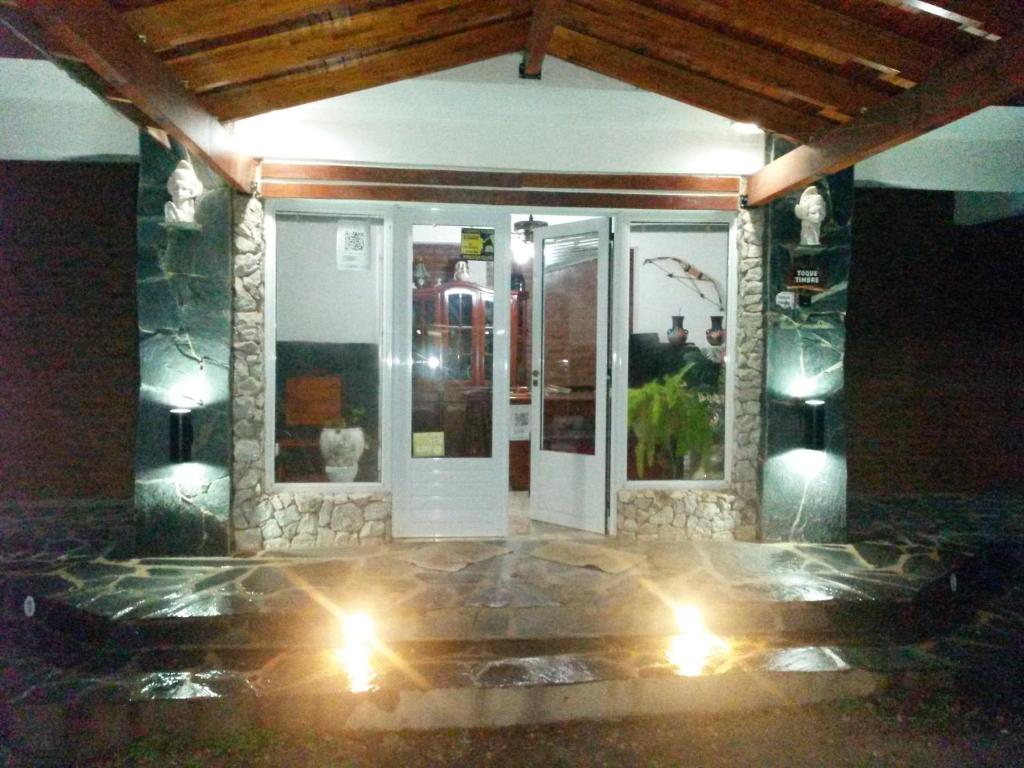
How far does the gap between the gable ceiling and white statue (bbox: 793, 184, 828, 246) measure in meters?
0.51

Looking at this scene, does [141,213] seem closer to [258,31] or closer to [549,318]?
[258,31]

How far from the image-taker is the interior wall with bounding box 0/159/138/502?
6547mm

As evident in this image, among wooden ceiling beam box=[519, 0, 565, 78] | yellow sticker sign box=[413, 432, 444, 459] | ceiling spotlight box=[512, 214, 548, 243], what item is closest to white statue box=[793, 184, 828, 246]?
wooden ceiling beam box=[519, 0, 565, 78]

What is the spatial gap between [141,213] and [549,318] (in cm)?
320

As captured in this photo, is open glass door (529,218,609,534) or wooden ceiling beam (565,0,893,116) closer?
wooden ceiling beam (565,0,893,116)

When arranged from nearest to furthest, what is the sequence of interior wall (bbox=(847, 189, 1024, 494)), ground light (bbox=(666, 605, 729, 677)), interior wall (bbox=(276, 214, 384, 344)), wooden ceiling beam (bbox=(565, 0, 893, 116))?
ground light (bbox=(666, 605, 729, 677)), wooden ceiling beam (bbox=(565, 0, 893, 116)), interior wall (bbox=(276, 214, 384, 344)), interior wall (bbox=(847, 189, 1024, 494))

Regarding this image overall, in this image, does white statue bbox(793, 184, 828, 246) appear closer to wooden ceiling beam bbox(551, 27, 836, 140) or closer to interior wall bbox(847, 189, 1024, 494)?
wooden ceiling beam bbox(551, 27, 836, 140)

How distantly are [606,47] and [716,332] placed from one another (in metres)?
2.40

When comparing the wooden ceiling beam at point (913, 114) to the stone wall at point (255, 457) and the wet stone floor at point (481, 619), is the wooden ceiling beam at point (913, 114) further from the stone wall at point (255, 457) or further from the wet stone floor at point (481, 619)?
the stone wall at point (255, 457)

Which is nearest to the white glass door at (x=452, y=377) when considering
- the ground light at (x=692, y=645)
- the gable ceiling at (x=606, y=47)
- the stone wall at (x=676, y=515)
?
the stone wall at (x=676, y=515)

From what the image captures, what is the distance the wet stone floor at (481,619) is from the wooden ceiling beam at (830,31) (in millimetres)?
3132

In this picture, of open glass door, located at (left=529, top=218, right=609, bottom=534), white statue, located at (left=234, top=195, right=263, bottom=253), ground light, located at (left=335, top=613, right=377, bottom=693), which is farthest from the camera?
open glass door, located at (left=529, top=218, right=609, bottom=534)

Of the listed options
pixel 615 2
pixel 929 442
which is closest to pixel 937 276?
pixel 929 442

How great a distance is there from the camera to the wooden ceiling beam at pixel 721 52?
4074 mm
